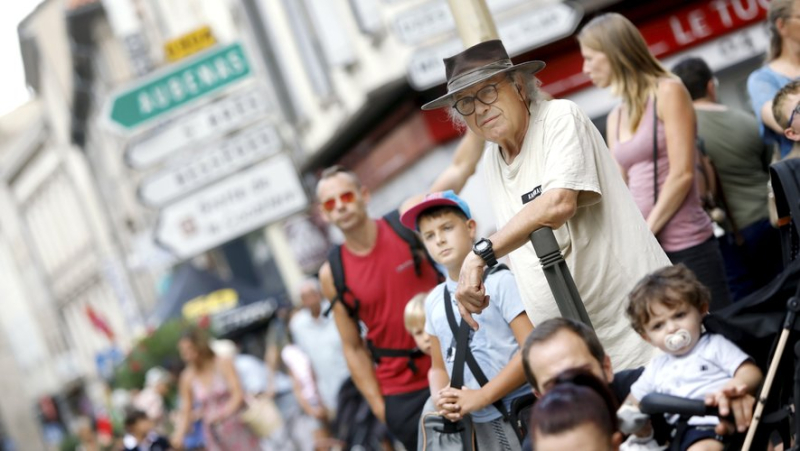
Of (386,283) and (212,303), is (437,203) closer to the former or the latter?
(386,283)

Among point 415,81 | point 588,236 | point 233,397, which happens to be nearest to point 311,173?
point 233,397

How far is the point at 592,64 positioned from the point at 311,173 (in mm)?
17218

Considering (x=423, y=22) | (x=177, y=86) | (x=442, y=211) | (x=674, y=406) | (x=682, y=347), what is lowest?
(x=674, y=406)

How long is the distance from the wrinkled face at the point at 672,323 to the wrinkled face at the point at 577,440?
102 cm

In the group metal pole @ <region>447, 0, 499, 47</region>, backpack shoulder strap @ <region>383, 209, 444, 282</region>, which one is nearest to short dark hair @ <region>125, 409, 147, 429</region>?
backpack shoulder strap @ <region>383, 209, 444, 282</region>

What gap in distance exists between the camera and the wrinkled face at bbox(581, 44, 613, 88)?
5926mm

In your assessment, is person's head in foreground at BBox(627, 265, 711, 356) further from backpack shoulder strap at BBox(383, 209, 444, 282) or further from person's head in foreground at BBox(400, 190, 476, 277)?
backpack shoulder strap at BBox(383, 209, 444, 282)

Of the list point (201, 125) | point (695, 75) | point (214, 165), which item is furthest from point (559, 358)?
point (201, 125)

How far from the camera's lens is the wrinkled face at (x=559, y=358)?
3.79 meters

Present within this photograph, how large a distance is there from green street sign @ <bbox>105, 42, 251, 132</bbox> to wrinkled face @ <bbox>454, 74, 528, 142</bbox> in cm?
681

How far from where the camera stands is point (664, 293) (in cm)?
413

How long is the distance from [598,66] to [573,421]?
3.06 metres

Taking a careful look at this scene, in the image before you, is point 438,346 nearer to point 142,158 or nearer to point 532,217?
point 532,217

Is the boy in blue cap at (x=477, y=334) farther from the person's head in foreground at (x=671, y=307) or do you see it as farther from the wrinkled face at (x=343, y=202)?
the wrinkled face at (x=343, y=202)
